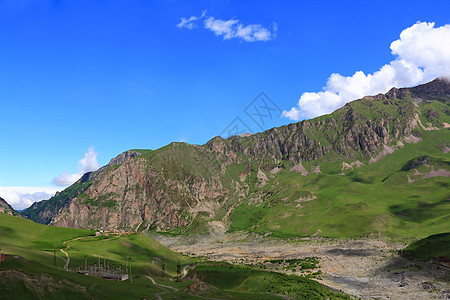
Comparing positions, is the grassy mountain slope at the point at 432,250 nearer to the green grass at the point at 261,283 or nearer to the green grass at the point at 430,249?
the green grass at the point at 430,249

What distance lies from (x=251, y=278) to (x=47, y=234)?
131739mm

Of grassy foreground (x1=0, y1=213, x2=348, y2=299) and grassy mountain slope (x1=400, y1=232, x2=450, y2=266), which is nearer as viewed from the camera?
grassy foreground (x1=0, y1=213, x2=348, y2=299)

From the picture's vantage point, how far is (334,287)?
121688 millimetres

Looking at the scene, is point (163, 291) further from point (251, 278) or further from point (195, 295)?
point (251, 278)

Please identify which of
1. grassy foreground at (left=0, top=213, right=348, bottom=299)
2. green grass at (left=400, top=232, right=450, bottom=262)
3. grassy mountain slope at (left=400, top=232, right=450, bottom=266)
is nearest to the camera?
grassy foreground at (left=0, top=213, right=348, bottom=299)

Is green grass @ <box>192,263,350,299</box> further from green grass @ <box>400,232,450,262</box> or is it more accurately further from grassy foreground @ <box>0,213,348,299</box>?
green grass @ <box>400,232,450,262</box>

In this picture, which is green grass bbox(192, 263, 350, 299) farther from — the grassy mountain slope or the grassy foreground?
the grassy mountain slope

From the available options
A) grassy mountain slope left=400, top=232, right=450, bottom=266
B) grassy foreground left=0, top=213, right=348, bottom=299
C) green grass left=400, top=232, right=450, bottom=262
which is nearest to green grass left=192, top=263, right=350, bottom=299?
grassy foreground left=0, top=213, right=348, bottom=299

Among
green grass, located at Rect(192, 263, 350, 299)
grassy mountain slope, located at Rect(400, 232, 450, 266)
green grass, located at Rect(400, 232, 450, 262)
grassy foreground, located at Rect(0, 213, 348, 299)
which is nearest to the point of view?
grassy foreground, located at Rect(0, 213, 348, 299)

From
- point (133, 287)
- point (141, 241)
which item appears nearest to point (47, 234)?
point (141, 241)

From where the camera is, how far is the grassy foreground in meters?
72.7

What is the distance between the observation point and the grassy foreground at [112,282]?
7272cm

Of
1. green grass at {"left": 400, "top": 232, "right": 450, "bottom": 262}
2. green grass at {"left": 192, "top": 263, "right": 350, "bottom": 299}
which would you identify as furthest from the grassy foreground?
green grass at {"left": 400, "top": 232, "right": 450, "bottom": 262}

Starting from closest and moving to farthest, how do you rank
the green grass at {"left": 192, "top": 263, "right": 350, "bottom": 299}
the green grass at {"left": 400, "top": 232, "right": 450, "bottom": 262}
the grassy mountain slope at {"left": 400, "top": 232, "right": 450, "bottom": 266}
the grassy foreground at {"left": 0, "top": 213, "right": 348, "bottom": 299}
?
the grassy foreground at {"left": 0, "top": 213, "right": 348, "bottom": 299} < the green grass at {"left": 192, "top": 263, "right": 350, "bottom": 299} < the grassy mountain slope at {"left": 400, "top": 232, "right": 450, "bottom": 266} < the green grass at {"left": 400, "top": 232, "right": 450, "bottom": 262}
